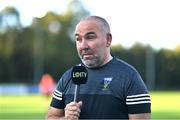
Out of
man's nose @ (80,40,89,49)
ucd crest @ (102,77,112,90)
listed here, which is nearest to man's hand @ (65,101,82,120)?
ucd crest @ (102,77,112,90)

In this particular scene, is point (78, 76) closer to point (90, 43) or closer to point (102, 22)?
point (90, 43)

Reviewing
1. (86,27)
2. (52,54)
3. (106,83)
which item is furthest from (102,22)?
(52,54)

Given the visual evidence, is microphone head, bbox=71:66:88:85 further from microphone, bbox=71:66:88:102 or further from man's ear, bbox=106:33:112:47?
man's ear, bbox=106:33:112:47

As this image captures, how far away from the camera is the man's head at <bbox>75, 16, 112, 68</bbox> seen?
14.9 feet

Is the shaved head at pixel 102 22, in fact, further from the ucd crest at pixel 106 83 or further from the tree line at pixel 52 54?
the tree line at pixel 52 54

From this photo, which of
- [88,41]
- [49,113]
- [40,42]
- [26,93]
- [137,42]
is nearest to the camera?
[88,41]

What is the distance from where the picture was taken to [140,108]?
4.57 meters

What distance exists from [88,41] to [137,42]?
64870 millimetres

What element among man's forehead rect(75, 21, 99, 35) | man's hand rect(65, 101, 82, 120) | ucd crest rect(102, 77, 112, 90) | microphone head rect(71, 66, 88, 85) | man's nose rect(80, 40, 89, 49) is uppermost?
man's forehead rect(75, 21, 99, 35)

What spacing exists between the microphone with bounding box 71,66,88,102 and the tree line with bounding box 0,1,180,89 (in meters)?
60.2

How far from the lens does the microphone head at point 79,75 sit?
14.6 feet

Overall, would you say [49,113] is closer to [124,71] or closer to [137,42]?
[124,71]

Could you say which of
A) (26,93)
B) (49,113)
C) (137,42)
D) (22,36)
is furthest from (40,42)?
(49,113)

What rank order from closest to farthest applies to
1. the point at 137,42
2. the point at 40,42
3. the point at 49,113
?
the point at 49,113, the point at 137,42, the point at 40,42
